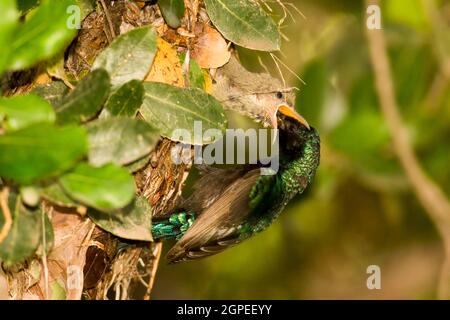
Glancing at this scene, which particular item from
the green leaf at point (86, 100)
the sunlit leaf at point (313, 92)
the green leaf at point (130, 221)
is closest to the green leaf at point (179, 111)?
the green leaf at point (130, 221)

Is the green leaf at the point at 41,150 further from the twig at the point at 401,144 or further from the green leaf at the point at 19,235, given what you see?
the twig at the point at 401,144

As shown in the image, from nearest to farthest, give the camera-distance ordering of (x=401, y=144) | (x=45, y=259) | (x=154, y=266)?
(x=45, y=259) → (x=154, y=266) → (x=401, y=144)

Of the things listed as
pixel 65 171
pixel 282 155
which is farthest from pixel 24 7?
pixel 282 155

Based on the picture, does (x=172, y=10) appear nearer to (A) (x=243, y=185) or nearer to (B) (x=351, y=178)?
(A) (x=243, y=185)

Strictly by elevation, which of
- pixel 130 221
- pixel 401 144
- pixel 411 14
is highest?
pixel 411 14

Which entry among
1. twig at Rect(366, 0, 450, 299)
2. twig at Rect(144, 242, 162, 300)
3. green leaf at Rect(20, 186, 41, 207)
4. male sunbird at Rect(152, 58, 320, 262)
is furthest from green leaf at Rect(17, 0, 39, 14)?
twig at Rect(366, 0, 450, 299)

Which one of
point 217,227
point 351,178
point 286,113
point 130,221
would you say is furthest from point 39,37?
point 351,178

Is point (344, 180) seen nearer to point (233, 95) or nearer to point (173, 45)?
point (233, 95)
